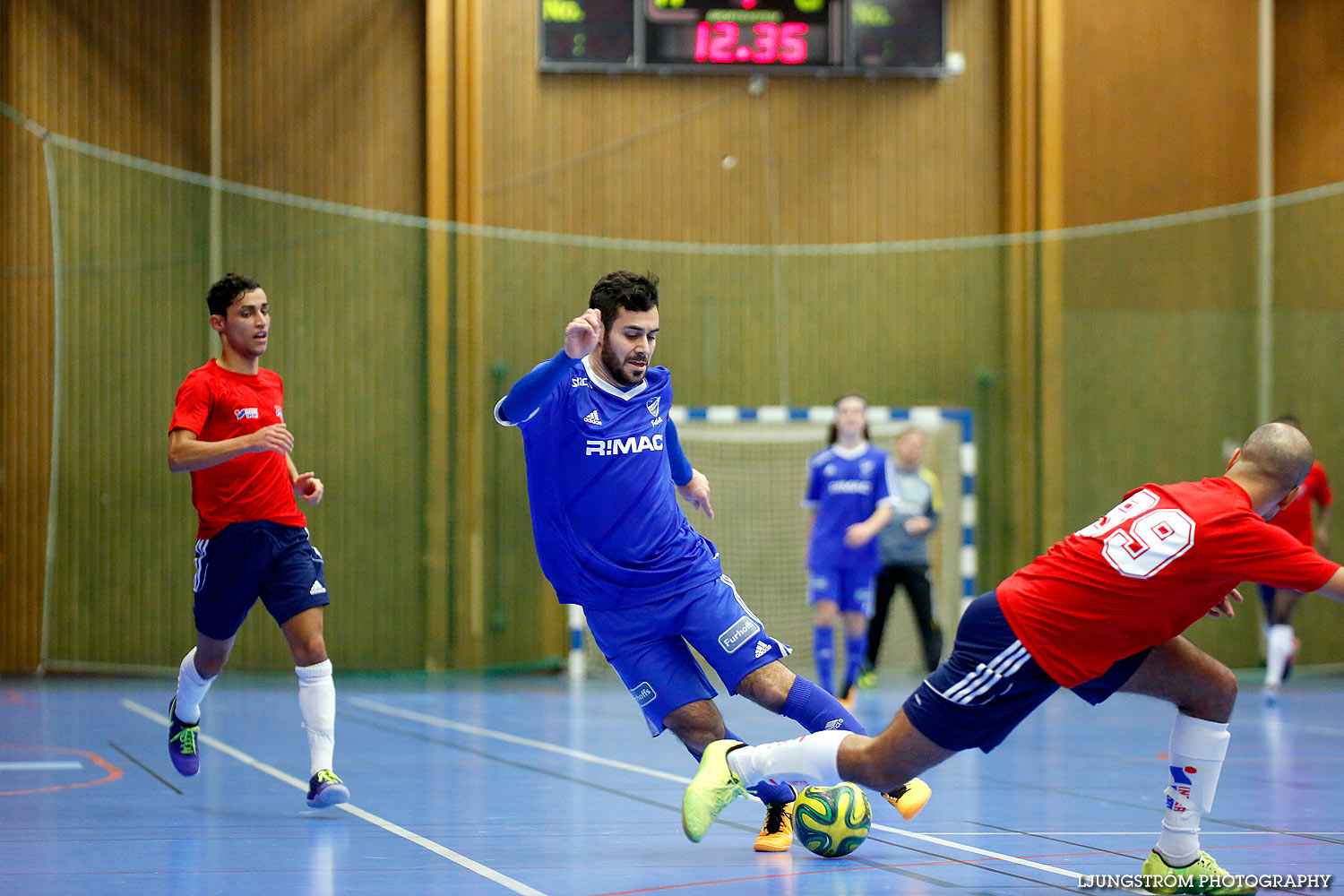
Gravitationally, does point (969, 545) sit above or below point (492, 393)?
below

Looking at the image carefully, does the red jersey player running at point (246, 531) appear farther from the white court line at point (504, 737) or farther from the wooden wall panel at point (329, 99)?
the wooden wall panel at point (329, 99)

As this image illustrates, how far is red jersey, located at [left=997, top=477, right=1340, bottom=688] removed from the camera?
3465 mm

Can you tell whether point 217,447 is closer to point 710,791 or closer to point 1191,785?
point 710,791

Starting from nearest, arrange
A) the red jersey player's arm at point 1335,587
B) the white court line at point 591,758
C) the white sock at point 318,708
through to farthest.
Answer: the red jersey player's arm at point 1335,587 → the white court line at point 591,758 → the white sock at point 318,708

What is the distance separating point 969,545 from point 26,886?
31.5 feet

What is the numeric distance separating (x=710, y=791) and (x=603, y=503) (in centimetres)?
92

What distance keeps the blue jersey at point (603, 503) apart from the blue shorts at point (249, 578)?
5.03ft

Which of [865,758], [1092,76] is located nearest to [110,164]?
[1092,76]

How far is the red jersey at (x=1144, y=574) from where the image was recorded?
3465 mm

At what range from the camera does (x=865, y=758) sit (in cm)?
377

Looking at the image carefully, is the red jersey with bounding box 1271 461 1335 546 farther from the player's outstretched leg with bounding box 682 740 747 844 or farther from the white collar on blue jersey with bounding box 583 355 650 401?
the player's outstretched leg with bounding box 682 740 747 844

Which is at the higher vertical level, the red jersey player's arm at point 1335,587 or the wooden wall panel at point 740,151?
the wooden wall panel at point 740,151

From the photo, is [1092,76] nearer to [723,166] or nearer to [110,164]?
[723,166]

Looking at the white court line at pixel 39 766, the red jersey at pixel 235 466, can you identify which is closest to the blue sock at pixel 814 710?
the red jersey at pixel 235 466
